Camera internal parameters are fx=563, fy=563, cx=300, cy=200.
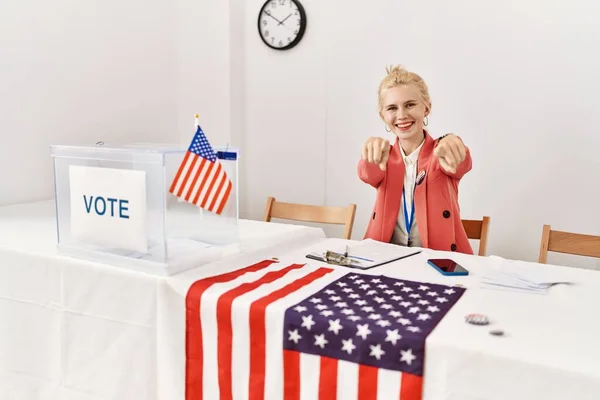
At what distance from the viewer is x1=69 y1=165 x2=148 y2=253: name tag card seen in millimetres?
1422

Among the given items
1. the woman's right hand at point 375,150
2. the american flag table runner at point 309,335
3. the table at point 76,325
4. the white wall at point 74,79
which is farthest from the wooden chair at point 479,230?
the white wall at point 74,79

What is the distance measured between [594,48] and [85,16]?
2537 millimetres

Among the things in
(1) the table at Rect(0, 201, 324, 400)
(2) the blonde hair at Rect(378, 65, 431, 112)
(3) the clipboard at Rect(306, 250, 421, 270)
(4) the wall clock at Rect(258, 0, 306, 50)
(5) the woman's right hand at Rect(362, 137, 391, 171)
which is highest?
(4) the wall clock at Rect(258, 0, 306, 50)

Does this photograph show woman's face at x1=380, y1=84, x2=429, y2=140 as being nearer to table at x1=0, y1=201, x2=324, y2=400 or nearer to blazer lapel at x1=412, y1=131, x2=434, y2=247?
blazer lapel at x1=412, y1=131, x2=434, y2=247

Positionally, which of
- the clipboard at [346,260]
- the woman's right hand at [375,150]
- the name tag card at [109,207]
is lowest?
the clipboard at [346,260]

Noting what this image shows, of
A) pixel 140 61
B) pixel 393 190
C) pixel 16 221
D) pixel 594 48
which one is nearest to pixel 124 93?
pixel 140 61

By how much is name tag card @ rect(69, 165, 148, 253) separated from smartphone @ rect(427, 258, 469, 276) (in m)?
0.77

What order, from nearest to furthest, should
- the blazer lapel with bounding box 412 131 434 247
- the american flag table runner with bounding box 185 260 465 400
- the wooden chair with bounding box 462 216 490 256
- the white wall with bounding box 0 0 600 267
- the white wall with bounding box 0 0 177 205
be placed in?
the american flag table runner with bounding box 185 260 465 400 < the blazer lapel with bounding box 412 131 434 247 < the wooden chair with bounding box 462 216 490 256 < the white wall with bounding box 0 0 177 205 < the white wall with bounding box 0 0 600 267

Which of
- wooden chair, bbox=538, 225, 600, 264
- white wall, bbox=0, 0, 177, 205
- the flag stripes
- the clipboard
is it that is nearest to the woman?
wooden chair, bbox=538, 225, 600, 264

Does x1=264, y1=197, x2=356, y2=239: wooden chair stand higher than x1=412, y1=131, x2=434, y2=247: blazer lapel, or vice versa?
x1=412, y1=131, x2=434, y2=247: blazer lapel

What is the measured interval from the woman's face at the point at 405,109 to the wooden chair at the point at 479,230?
51 centimetres

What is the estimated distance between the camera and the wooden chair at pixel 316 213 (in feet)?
7.94

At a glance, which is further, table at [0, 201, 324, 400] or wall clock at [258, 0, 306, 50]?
wall clock at [258, 0, 306, 50]

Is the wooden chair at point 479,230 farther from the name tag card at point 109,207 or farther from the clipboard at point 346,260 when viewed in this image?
the name tag card at point 109,207
